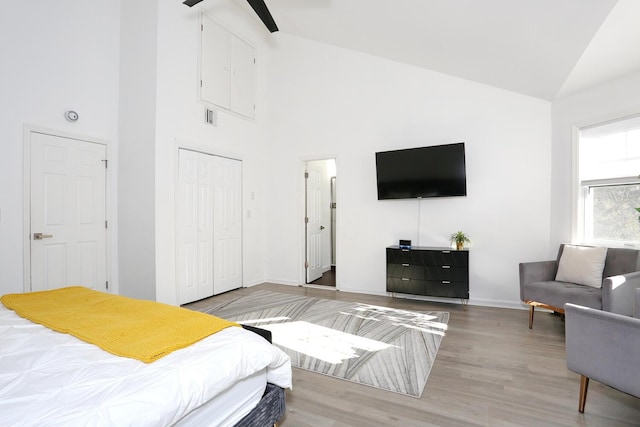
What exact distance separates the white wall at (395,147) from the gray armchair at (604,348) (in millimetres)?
2270

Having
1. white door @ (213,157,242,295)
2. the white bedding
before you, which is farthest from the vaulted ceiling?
the white bedding

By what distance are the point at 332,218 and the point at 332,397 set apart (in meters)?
5.06

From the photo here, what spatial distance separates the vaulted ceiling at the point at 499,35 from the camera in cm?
250

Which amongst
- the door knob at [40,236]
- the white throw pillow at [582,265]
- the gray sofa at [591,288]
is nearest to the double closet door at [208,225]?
the door knob at [40,236]

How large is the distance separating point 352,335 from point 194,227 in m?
2.53

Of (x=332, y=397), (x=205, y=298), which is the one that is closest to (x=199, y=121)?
(x=205, y=298)

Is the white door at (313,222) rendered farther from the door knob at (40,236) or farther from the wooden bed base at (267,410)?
the wooden bed base at (267,410)

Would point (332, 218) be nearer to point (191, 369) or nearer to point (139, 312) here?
point (139, 312)

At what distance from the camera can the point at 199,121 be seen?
4.38 meters

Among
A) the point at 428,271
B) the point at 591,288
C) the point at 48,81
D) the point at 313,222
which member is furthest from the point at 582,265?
the point at 48,81

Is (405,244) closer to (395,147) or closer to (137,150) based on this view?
(395,147)

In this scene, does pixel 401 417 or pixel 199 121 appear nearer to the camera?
pixel 401 417

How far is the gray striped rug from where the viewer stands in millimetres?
2418

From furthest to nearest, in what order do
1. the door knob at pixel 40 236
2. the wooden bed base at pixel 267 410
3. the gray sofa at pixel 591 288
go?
the door knob at pixel 40 236 → the gray sofa at pixel 591 288 → the wooden bed base at pixel 267 410
